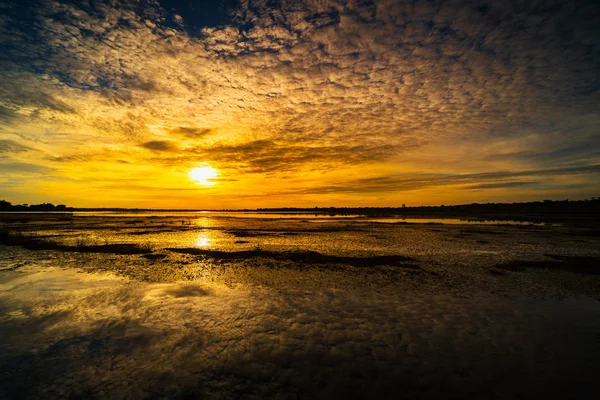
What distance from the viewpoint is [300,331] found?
7.71 m

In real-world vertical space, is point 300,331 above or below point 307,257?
below

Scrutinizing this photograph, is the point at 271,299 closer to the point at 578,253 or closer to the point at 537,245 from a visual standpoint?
the point at 578,253

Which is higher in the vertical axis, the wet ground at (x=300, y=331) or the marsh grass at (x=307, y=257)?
the marsh grass at (x=307, y=257)

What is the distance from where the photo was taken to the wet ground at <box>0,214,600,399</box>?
17.8ft

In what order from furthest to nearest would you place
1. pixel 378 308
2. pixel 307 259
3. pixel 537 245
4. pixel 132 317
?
pixel 537 245
pixel 307 259
pixel 378 308
pixel 132 317

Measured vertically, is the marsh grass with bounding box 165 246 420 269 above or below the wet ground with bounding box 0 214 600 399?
above

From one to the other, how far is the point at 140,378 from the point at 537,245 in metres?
28.6

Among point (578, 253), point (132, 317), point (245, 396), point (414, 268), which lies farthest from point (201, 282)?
point (578, 253)

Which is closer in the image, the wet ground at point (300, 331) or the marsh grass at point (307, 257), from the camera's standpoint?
the wet ground at point (300, 331)

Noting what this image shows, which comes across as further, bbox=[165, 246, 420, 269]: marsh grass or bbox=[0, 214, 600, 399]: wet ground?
bbox=[165, 246, 420, 269]: marsh grass

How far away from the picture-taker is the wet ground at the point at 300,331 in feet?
17.8

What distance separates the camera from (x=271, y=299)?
10328 mm

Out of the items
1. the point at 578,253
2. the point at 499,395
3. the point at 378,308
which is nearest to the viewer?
the point at 499,395

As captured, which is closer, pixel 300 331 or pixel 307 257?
pixel 300 331
